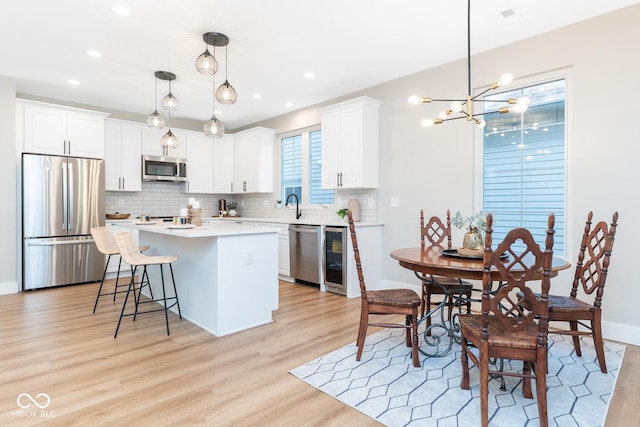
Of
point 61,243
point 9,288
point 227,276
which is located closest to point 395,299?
point 227,276

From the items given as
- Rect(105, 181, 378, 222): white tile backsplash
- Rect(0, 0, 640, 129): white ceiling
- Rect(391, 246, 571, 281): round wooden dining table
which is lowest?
Rect(391, 246, 571, 281): round wooden dining table

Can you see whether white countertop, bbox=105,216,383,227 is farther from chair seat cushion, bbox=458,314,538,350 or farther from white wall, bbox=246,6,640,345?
chair seat cushion, bbox=458,314,538,350

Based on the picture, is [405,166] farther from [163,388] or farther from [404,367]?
[163,388]

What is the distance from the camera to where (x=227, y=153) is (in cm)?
705

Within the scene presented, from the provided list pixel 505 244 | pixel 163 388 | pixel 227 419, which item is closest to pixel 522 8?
pixel 505 244

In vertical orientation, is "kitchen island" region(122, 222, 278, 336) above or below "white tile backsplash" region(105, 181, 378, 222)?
below

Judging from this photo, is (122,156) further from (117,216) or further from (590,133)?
(590,133)

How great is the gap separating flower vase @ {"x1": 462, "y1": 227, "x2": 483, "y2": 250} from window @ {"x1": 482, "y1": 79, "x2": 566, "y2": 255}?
138 cm

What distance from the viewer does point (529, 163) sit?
3.57 m

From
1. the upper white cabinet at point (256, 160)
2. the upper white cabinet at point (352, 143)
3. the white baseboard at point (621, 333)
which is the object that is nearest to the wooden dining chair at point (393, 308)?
the white baseboard at point (621, 333)

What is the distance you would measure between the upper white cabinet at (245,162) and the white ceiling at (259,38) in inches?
61.8

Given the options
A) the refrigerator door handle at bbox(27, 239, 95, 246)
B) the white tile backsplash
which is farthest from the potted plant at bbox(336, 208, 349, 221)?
the refrigerator door handle at bbox(27, 239, 95, 246)

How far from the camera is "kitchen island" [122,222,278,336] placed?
307 centimetres

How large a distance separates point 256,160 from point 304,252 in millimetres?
2271
